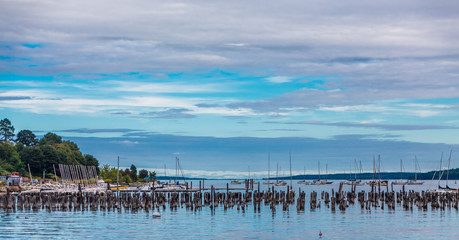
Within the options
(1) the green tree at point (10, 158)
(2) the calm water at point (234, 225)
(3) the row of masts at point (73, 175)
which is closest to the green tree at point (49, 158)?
(1) the green tree at point (10, 158)

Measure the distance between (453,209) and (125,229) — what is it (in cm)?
4704

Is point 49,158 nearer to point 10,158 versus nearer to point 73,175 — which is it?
point 10,158

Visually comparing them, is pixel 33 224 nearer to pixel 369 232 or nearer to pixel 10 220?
pixel 10 220

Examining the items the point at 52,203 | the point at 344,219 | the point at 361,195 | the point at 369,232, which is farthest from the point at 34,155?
the point at 369,232

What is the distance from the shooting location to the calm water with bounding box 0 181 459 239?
175ft

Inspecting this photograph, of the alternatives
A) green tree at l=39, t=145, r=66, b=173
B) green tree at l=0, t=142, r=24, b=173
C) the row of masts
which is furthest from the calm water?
green tree at l=39, t=145, r=66, b=173

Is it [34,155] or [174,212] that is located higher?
[34,155]

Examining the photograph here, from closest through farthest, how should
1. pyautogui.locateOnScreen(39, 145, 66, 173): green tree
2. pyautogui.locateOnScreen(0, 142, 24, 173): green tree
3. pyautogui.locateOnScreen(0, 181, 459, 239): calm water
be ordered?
pyautogui.locateOnScreen(0, 181, 459, 239): calm water → pyautogui.locateOnScreen(0, 142, 24, 173): green tree → pyautogui.locateOnScreen(39, 145, 66, 173): green tree

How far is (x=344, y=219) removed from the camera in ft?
226

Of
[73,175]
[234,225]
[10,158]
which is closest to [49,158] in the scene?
[10,158]

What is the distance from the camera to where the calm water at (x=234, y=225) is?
5347 cm

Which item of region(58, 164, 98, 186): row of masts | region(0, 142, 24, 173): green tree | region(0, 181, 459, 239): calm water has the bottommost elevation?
region(0, 181, 459, 239): calm water

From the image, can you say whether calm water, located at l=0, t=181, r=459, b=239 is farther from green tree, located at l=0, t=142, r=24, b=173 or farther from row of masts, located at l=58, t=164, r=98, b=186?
green tree, located at l=0, t=142, r=24, b=173

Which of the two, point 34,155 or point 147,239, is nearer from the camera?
point 147,239
